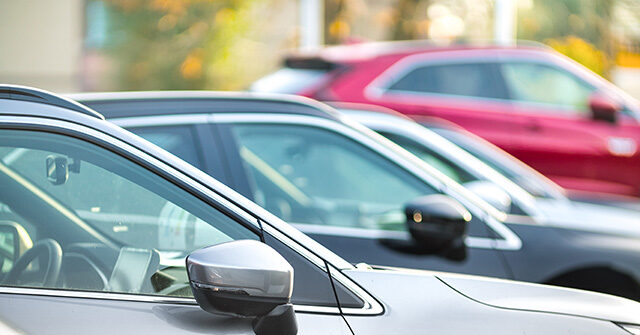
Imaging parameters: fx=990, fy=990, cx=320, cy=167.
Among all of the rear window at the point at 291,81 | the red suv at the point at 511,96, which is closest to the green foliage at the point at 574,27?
the red suv at the point at 511,96

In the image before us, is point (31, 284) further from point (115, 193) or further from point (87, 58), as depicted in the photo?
point (87, 58)

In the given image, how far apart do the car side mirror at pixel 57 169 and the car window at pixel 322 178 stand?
5.12 ft

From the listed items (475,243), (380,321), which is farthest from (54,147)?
(475,243)

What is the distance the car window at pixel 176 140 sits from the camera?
148 inches

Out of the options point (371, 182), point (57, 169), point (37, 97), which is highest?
point (37, 97)

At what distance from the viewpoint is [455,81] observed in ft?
28.0

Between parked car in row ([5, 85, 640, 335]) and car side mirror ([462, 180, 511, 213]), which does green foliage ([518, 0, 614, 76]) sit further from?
parked car in row ([5, 85, 640, 335])

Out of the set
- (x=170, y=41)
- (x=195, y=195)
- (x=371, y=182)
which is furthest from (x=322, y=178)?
(x=170, y=41)

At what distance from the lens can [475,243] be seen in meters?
4.11

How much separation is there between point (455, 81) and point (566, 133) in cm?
106

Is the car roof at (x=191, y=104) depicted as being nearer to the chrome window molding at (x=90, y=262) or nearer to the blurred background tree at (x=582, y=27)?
the chrome window molding at (x=90, y=262)

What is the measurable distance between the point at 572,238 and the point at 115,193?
8.39 ft

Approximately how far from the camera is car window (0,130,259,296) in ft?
7.41

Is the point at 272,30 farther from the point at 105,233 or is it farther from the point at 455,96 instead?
the point at 105,233
